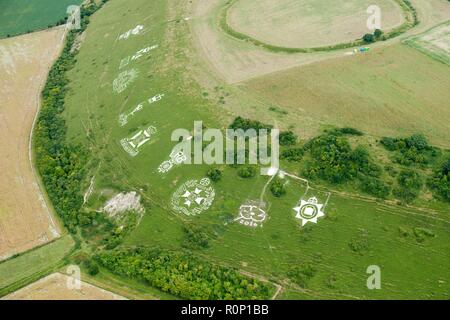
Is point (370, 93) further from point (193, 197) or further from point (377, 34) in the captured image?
point (193, 197)

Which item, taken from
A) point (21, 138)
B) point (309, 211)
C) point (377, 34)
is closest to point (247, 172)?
point (309, 211)

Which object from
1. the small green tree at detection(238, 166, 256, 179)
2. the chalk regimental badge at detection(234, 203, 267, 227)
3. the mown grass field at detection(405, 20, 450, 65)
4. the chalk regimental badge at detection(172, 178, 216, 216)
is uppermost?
the mown grass field at detection(405, 20, 450, 65)

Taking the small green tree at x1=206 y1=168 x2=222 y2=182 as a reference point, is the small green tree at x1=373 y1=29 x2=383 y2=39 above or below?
above

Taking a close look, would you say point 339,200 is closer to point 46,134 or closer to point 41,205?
point 41,205

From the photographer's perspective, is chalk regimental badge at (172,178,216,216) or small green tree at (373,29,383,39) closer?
chalk regimental badge at (172,178,216,216)

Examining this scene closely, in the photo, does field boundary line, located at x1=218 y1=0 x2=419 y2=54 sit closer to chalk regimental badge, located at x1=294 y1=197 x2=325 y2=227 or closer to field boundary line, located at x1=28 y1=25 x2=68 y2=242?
chalk regimental badge, located at x1=294 y1=197 x2=325 y2=227

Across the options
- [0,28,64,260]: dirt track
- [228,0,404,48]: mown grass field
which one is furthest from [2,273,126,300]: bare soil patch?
[228,0,404,48]: mown grass field

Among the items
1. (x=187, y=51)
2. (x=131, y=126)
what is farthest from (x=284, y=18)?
(x=131, y=126)
